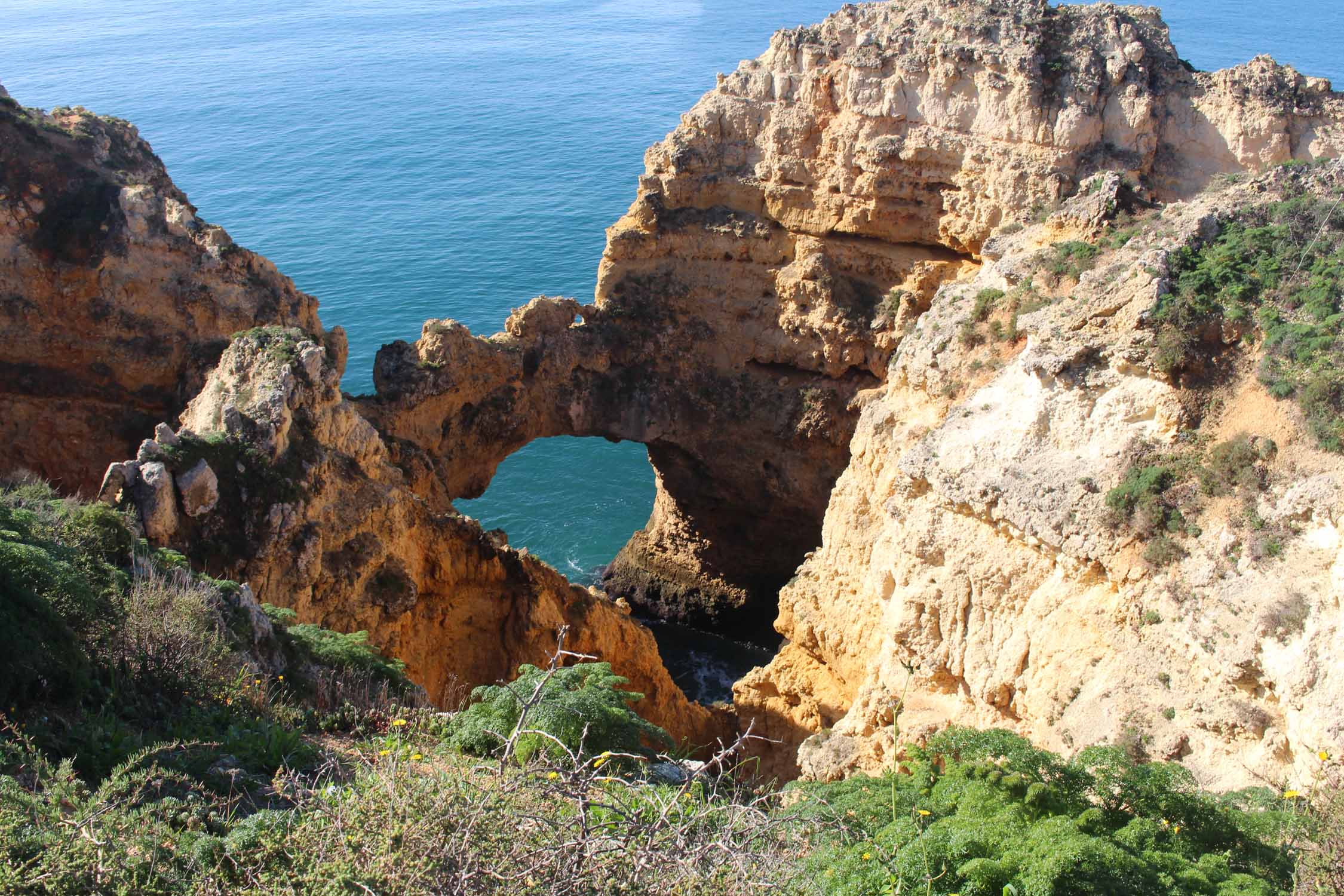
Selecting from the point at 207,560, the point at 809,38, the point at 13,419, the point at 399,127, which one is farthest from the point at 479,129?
the point at 207,560

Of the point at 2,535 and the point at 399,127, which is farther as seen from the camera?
the point at 399,127

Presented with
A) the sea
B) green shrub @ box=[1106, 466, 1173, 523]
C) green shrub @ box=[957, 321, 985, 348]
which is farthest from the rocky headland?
the sea

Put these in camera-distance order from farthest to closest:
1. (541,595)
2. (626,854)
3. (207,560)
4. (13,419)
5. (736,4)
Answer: (736,4)
(13,419)
(541,595)
(207,560)
(626,854)

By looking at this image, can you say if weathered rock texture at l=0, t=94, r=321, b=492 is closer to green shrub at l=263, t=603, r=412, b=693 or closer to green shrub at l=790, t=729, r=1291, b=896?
green shrub at l=263, t=603, r=412, b=693

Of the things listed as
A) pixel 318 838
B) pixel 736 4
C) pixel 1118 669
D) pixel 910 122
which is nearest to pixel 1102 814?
pixel 1118 669

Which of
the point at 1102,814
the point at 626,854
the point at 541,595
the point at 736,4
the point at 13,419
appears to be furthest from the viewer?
the point at 736,4

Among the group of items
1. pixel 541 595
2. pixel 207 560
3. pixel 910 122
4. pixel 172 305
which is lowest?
pixel 541 595

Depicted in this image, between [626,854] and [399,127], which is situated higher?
[399,127]

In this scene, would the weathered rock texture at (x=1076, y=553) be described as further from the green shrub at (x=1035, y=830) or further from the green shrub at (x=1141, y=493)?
the green shrub at (x=1035, y=830)

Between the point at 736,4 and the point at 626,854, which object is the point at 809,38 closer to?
the point at 626,854
